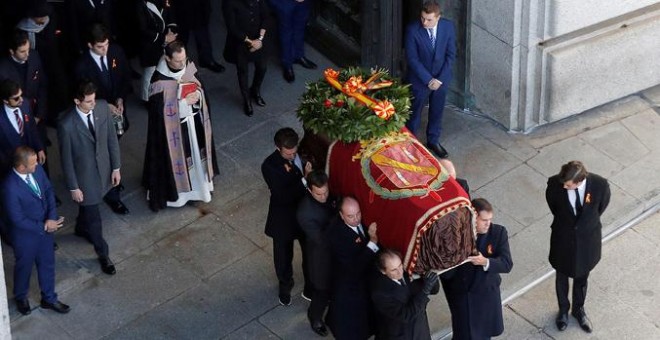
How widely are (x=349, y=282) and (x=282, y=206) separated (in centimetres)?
100

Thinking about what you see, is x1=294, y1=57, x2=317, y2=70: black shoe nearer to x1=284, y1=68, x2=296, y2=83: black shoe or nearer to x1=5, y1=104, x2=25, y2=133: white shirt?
x1=284, y1=68, x2=296, y2=83: black shoe

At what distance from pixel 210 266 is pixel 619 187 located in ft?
12.7

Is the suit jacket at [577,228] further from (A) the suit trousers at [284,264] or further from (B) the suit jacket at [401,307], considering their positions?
(A) the suit trousers at [284,264]

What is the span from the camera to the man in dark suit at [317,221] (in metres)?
11.5

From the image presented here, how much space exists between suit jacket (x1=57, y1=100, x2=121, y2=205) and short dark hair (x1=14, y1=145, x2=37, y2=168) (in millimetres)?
807

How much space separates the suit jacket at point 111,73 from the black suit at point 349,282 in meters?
3.13

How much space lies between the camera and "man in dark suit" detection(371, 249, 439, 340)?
10.9m

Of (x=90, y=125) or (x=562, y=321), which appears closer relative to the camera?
(x=562, y=321)

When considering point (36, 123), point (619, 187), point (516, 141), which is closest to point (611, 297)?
point (619, 187)

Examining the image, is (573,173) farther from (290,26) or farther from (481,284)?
(290,26)

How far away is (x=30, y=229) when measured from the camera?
39.1 feet

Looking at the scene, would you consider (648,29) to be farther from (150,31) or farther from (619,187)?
(150,31)

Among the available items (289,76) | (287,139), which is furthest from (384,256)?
(289,76)

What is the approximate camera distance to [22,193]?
38.6 ft
